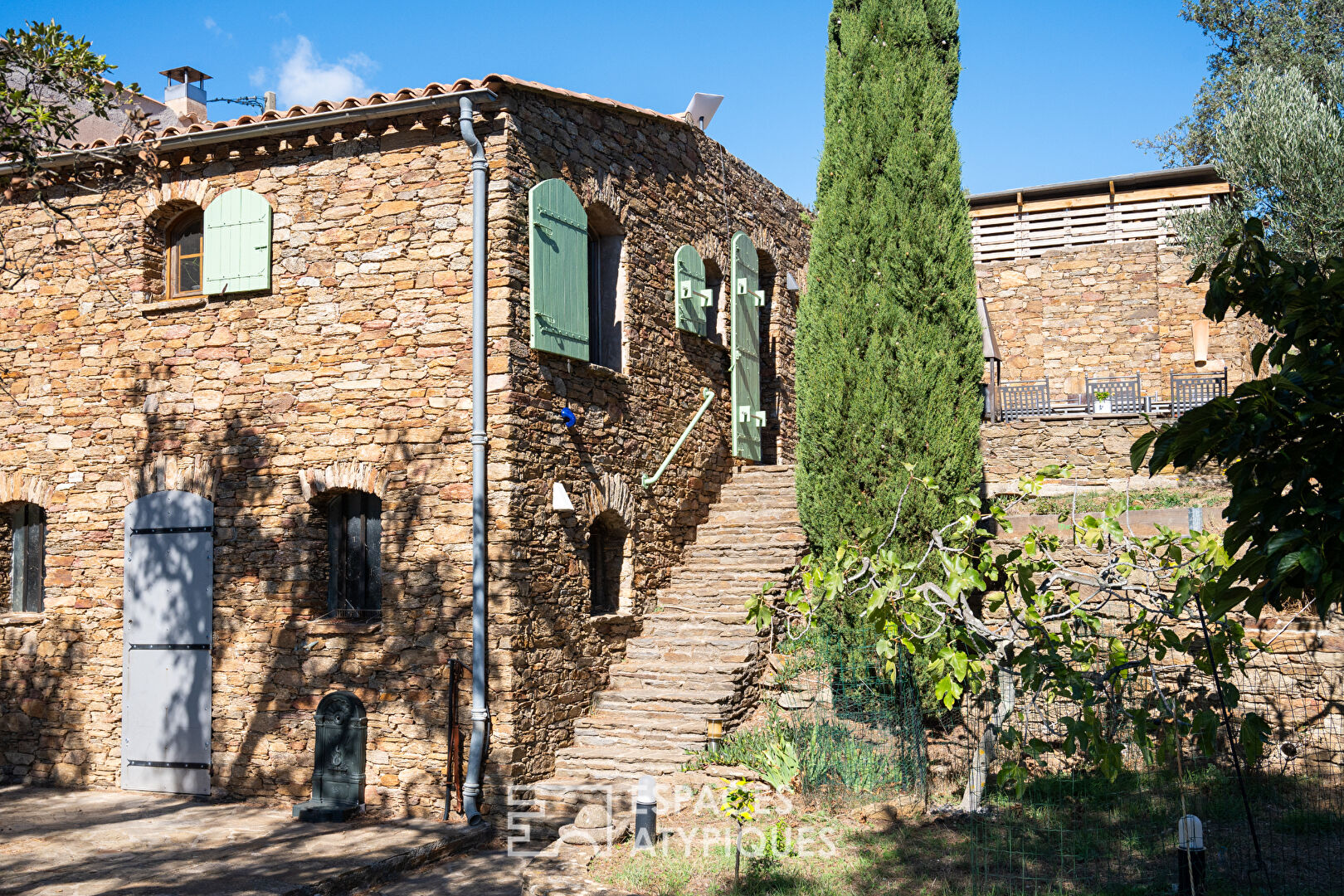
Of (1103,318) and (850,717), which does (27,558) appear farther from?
(1103,318)

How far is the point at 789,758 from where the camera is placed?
8.38 metres

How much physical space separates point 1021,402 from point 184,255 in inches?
450

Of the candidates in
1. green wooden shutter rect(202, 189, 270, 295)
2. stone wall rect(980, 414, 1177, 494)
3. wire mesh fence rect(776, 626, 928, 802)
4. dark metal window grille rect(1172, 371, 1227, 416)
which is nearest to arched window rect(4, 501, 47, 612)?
green wooden shutter rect(202, 189, 270, 295)

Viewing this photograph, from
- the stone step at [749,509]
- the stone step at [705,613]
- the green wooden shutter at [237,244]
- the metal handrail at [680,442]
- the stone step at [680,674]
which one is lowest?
the stone step at [680,674]

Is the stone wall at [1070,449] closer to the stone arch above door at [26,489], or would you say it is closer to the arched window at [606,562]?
the arched window at [606,562]

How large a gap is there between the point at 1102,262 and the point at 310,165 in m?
14.7

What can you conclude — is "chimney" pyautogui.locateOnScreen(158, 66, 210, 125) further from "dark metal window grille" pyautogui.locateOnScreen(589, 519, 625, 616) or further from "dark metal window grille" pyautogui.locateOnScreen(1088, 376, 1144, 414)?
"dark metal window grille" pyautogui.locateOnScreen(1088, 376, 1144, 414)

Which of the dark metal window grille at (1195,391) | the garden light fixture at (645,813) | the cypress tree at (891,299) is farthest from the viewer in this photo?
the dark metal window grille at (1195,391)

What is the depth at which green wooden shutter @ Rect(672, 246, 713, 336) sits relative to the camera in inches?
446

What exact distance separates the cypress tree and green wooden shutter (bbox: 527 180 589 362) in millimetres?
2411

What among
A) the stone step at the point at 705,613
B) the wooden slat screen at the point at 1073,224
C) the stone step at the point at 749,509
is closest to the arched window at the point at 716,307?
the stone step at the point at 749,509

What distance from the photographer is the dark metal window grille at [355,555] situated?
9180 millimetres

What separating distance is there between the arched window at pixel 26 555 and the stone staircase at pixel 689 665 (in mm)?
6073

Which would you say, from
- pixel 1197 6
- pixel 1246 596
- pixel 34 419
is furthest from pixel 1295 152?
pixel 34 419
